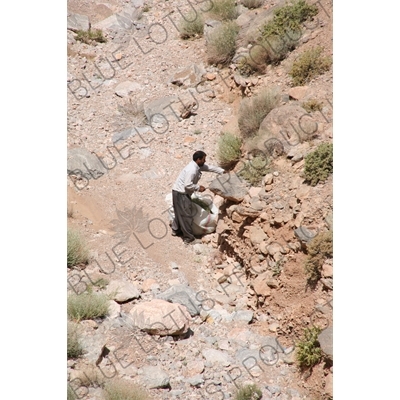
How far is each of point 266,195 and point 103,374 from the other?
129 inches

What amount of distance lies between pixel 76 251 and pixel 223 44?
647cm

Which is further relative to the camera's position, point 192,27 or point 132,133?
point 192,27

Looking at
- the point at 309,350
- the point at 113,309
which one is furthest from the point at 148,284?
the point at 309,350

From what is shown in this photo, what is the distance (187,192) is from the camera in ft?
27.4

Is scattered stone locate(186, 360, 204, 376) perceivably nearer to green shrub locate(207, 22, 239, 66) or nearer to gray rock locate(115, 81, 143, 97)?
green shrub locate(207, 22, 239, 66)

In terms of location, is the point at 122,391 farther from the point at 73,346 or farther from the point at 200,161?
the point at 200,161

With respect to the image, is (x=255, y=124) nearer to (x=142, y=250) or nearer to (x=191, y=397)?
(x=142, y=250)

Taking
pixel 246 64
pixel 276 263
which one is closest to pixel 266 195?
pixel 276 263

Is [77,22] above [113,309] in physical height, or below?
above

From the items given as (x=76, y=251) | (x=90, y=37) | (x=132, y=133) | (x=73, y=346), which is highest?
(x=90, y=37)

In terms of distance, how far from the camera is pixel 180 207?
8.49 m

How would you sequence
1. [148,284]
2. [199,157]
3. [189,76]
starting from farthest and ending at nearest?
[189,76]
[199,157]
[148,284]

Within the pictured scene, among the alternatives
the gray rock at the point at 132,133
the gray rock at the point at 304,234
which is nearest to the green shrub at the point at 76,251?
the gray rock at the point at 304,234

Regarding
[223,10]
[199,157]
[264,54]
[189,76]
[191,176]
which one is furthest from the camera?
[223,10]
